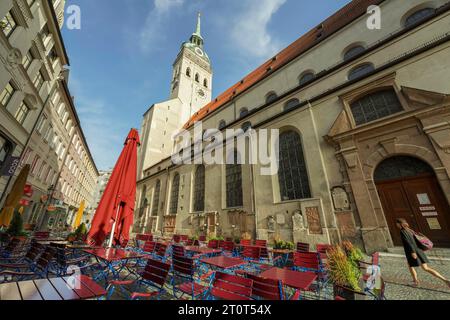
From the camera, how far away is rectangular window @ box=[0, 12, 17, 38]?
9031mm

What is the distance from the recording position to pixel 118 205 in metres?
5.12

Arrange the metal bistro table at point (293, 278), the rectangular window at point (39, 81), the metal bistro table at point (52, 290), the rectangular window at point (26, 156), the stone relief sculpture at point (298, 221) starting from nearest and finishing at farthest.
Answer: the metal bistro table at point (52, 290), the metal bistro table at point (293, 278), the stone relief sculpture at point (298, 221), the rectangular window at point (26, 156), the rectangular window at point (39, 81)

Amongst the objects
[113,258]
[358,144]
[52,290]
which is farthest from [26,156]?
[358,144]

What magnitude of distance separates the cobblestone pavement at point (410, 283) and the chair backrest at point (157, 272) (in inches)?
177

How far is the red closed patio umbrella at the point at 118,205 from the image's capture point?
14.7 feet

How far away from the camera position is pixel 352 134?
891 centimetres

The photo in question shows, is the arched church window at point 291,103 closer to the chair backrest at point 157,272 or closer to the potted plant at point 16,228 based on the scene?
the chair backrest at point 157,272

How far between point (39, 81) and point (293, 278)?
1844 centimetres

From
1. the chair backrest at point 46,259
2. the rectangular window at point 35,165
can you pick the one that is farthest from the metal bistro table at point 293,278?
the rectangular window at point 35,165

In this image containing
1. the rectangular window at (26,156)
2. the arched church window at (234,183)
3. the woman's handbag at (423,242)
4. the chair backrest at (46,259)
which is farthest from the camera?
the arched church window at (234,183)

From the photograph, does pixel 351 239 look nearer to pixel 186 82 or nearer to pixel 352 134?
pixel 352 134

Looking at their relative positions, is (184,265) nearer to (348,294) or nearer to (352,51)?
(348,294)

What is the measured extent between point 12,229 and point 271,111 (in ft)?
51.3

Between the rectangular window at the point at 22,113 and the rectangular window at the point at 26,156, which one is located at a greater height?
the rectangular window at the point at 22,113
